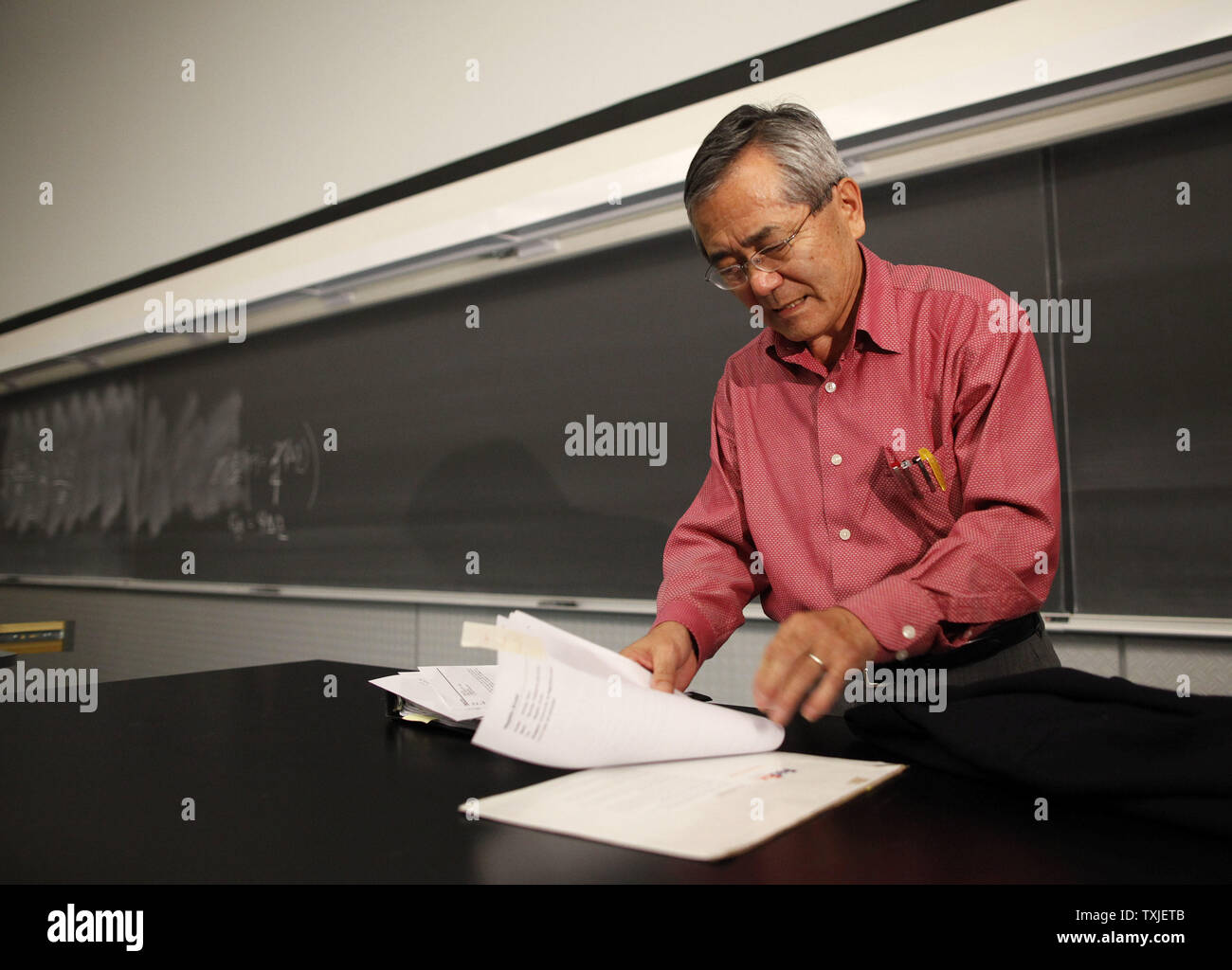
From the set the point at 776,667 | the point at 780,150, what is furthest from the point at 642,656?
the point at 780,150

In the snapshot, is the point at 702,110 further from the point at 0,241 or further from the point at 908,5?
the point at 0,241

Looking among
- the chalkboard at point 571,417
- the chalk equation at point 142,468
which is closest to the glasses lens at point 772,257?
the chalkboard at point 571,417

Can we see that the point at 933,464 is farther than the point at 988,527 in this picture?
Yes

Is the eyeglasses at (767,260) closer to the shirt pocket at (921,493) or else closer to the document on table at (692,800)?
the shirt pocket at (921,493)

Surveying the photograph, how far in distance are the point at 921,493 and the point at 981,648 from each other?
0.25m

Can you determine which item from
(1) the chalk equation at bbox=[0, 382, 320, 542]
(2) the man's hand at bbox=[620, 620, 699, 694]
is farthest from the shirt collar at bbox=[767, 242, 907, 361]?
(1) the chalk equation at bbox=[0, 382, 320, 542]

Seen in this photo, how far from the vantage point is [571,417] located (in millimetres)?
2906

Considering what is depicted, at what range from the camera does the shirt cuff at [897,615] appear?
1036 mm

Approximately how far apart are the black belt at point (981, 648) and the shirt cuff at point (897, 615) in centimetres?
24

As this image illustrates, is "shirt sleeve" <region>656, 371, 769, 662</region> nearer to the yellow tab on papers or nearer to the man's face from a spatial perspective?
the man's face

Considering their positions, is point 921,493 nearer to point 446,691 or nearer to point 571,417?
point 446,691

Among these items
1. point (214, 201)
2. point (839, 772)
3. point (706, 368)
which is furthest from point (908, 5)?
point (214, 201)

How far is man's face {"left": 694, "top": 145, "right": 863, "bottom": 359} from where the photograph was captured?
4.51 ft
